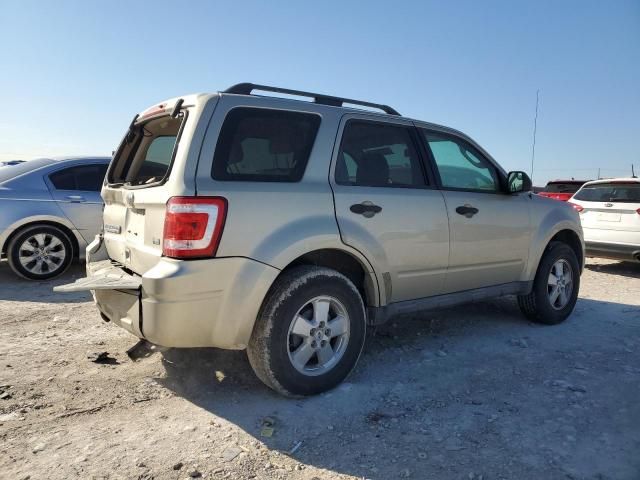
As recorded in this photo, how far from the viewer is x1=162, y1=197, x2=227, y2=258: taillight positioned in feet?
8.84

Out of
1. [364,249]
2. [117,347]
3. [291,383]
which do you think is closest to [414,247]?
[364,249]

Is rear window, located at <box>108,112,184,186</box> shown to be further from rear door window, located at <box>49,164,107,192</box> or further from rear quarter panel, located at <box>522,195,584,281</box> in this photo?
rear quarter panel, located at <box>522,195,584,281</box>

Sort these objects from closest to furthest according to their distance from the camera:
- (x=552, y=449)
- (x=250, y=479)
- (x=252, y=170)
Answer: (x=250, y=479) → (x=552, y=449) → (x=252, y=170)

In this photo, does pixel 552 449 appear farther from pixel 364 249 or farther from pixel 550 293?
pixel 550 293

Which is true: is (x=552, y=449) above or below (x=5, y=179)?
below

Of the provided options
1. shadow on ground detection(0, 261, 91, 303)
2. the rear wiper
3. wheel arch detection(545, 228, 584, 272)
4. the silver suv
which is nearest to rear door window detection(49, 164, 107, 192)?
shadow on ground detection(0, 261, 91, 303)

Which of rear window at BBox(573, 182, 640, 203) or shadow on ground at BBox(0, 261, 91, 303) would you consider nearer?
shadow on ground at BBox(0, 261, 91, 303)

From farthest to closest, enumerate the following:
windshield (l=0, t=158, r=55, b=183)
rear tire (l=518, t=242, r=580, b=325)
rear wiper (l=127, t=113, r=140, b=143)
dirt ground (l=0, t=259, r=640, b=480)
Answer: windshield (l=0, t=158, r=55, b=183)
rear tire (l=518, t=242, r=580, b=325)
rear wiper (l=127, t=113, r=140, b=143)
dirt ground (l=0, t=259, r=640, b=480)

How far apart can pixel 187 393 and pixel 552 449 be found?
221cm

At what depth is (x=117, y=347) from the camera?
13.2ft

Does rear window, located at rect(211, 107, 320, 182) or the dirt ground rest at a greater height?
rear window, located at rect(211, 107, 320, 182)

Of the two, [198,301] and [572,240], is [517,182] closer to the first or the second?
[572,240]

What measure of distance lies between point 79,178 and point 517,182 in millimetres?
5498

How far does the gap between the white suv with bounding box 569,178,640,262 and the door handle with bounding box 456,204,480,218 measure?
4.74m
